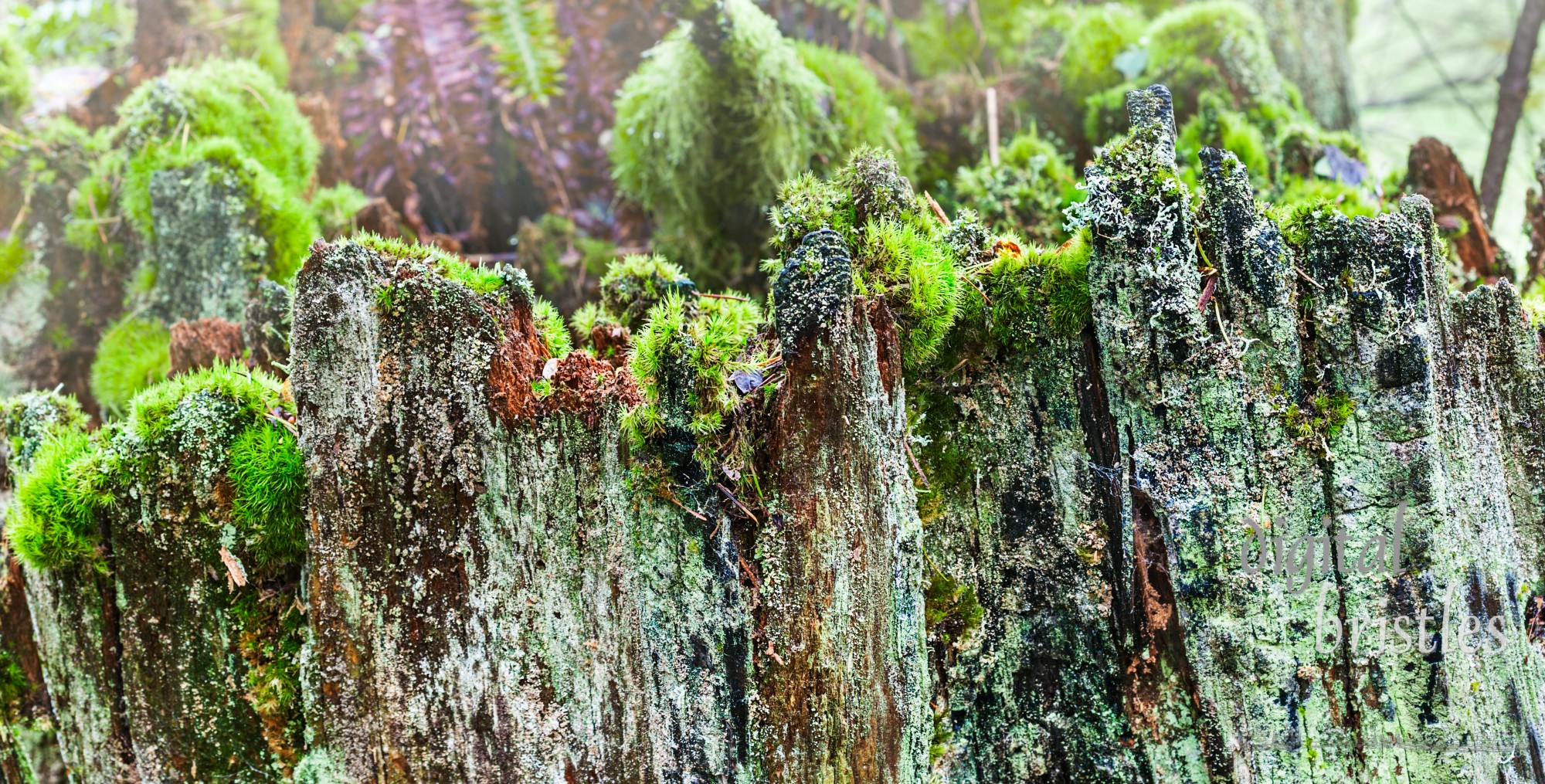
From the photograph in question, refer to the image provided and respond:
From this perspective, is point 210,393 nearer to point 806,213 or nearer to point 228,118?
point 806,213

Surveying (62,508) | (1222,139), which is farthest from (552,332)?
(1222,139)

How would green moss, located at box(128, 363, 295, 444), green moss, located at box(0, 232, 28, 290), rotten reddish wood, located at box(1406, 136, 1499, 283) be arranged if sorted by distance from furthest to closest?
1. green moss, located at box(0, 232, 28, 290)
2. rotten reddish wood, located at box(1406, 136, 1499, 283)
3. green moss, located at box(128, 363, 295, 444)

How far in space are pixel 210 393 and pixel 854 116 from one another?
305 centimetres

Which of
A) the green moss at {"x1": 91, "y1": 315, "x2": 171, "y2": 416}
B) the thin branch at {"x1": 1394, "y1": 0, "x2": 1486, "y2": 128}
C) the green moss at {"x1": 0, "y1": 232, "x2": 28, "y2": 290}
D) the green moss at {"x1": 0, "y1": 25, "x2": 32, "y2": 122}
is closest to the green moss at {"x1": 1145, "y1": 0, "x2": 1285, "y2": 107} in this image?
the thin branch at {"x1": 1394, "y1": 0, "x2": 1486, "y2": 128}

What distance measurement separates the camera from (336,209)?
4031 millimetres

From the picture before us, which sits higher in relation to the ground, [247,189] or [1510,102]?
[247,189]

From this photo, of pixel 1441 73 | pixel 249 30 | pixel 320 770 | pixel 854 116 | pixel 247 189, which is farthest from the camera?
pixel 1441 73

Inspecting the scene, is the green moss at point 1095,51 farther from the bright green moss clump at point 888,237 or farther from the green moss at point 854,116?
the bright green moss clump at point 888,237

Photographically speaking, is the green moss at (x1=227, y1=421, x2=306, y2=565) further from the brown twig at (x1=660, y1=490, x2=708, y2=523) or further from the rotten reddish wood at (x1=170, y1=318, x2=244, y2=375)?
the brown twig at (x1=660, y1=490, x2=708, y2=523)

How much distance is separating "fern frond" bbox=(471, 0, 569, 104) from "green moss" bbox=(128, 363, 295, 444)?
8.48ft

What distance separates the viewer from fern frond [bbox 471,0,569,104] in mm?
4582

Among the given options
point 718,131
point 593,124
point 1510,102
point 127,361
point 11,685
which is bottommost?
point 11,685

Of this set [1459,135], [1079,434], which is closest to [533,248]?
[1079,434]

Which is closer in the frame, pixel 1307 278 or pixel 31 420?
pixel 1307 278
